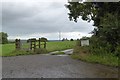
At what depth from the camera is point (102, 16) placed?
19.0 m

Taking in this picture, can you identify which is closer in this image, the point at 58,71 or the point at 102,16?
the point at 58,71

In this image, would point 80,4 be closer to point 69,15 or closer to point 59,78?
point 69,15

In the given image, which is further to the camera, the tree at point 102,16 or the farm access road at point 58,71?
the tree at point 102,16

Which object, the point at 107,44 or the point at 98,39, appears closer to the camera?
the point at 107,44

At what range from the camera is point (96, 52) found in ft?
56.4

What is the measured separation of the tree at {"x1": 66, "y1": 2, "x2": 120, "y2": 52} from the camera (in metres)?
15.4

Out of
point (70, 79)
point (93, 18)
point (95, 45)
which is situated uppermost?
point (93, 18)

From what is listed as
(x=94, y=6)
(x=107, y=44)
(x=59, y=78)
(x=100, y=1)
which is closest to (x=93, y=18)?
(x=94, y=6)

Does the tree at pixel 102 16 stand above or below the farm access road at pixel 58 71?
above

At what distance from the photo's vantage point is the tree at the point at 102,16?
15367 mm

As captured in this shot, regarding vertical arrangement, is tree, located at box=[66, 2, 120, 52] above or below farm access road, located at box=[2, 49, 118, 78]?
above

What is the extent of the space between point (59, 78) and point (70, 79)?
46 cm

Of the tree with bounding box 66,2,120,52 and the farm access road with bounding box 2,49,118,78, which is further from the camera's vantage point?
the tree with bounding box 66,2,120,52

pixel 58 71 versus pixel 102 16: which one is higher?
pixel 102 16
